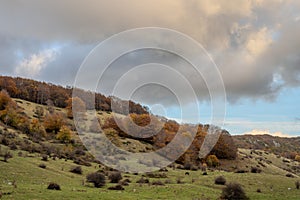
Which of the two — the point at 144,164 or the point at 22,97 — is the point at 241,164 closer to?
the point at 144,164

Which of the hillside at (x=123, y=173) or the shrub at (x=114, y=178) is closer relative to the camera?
the hillside at (x=123, y=173)

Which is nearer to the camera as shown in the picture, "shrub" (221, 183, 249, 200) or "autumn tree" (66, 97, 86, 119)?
"shrub" (221, 183, 249, 200)

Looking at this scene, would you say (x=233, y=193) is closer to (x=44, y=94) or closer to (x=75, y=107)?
(x=75, y=107)

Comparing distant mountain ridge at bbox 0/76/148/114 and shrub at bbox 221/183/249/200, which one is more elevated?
distant mountain ridge at bbox 0/76/148/114

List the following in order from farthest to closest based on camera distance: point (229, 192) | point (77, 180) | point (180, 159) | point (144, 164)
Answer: point (180, 159)
point (144, 164)
point (77, 180)
point (229, 192)

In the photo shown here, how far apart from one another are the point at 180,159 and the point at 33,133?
3465 centimetres

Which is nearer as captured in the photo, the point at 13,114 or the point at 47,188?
the point at 47,188

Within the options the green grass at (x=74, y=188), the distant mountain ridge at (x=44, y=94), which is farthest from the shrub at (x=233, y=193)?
the distant mountain ridge at (x=44, y=94)

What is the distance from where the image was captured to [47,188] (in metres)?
26.5

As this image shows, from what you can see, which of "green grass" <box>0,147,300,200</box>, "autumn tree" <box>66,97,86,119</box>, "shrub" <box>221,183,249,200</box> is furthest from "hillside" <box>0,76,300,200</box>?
"autumn tree" <box>66,97,86,119</box>

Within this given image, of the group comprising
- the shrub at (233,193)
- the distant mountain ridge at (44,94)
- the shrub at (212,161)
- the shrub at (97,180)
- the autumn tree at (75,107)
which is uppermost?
the distant mountain ridge at (44,94)

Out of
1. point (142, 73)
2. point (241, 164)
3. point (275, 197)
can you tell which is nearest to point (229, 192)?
point (275, 197)

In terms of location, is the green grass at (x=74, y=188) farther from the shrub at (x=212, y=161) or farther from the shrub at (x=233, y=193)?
the shrub at (x=212, y=161)

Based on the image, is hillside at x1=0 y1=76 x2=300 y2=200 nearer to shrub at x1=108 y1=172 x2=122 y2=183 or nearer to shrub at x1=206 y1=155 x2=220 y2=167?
shrub at x1=206 y1=155 x2=220 y2=167
